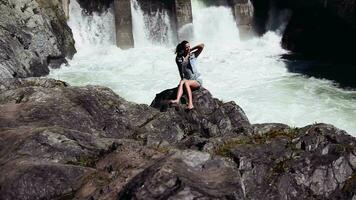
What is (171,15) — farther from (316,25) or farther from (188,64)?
(188,64)

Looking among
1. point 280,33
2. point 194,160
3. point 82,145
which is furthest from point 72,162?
point 280,33

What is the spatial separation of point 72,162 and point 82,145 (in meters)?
0.51

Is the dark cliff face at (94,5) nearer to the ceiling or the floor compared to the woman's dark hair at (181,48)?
nearer to the ceiling

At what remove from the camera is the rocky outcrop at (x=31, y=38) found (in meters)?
23.1

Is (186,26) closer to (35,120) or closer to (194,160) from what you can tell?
(35,120)

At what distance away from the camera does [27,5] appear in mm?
26359

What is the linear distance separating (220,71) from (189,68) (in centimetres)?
1380

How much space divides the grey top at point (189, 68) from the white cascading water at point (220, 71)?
6981 mm

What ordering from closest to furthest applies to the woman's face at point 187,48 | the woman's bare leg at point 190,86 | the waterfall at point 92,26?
the woman's bare leg at point 190,86 → the woman's face at point 187,48 → the waterfall at point 92,26

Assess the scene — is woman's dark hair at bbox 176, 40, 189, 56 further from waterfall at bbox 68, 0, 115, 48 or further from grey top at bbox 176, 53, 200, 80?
waterfall at bbox 68, 0, 115, 48

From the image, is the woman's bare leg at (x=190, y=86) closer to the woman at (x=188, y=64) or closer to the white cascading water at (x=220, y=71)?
the woman at (x=188, y=64)

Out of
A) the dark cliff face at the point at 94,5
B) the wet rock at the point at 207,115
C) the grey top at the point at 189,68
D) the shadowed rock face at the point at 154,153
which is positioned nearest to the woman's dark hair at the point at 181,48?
the grey top at the point at 189,68

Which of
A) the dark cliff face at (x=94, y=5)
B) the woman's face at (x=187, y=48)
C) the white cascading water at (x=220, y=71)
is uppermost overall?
the dark cliff face at (x=94, y=5)

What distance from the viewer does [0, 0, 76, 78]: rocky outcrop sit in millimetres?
23109
